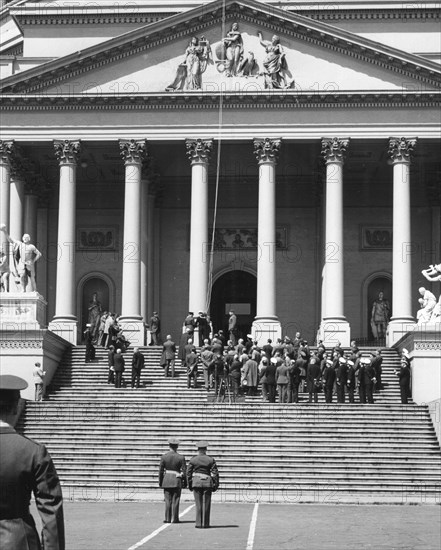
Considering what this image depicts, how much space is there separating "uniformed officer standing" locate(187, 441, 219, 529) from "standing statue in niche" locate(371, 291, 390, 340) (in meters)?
33.0

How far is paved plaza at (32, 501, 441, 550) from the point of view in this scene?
19.3m

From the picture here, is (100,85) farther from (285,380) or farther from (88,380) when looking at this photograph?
(285,380)

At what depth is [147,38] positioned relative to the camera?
50.8 m

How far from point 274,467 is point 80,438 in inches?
226

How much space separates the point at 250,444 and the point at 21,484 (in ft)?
87.4

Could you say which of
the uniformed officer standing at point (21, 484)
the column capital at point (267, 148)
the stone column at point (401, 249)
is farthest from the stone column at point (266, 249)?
the uniformed officer standing at point (21, 484)

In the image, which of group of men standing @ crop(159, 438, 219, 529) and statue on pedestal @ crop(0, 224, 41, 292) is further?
statue on pedestal @ crop(0, 224, 41, 292)

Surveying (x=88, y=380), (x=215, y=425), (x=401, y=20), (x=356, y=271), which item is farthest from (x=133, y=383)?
(x=401, y=20)

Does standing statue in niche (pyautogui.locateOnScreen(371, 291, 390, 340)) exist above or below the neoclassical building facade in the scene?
below

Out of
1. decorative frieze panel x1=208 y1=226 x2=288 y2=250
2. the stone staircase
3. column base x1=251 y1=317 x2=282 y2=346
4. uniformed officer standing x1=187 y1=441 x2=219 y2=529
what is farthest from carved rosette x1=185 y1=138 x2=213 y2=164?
uniformed officer standing x1=187 y1=441 x2=219 y2=529

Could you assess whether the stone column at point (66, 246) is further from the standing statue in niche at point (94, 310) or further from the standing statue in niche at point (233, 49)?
the standing statue in niche at point (233, 49)

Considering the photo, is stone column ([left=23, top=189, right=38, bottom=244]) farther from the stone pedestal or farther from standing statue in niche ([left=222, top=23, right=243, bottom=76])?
the stone pedestal

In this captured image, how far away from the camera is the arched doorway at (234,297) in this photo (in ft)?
194

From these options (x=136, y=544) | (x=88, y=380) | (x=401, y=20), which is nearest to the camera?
(x=136, y=544)
